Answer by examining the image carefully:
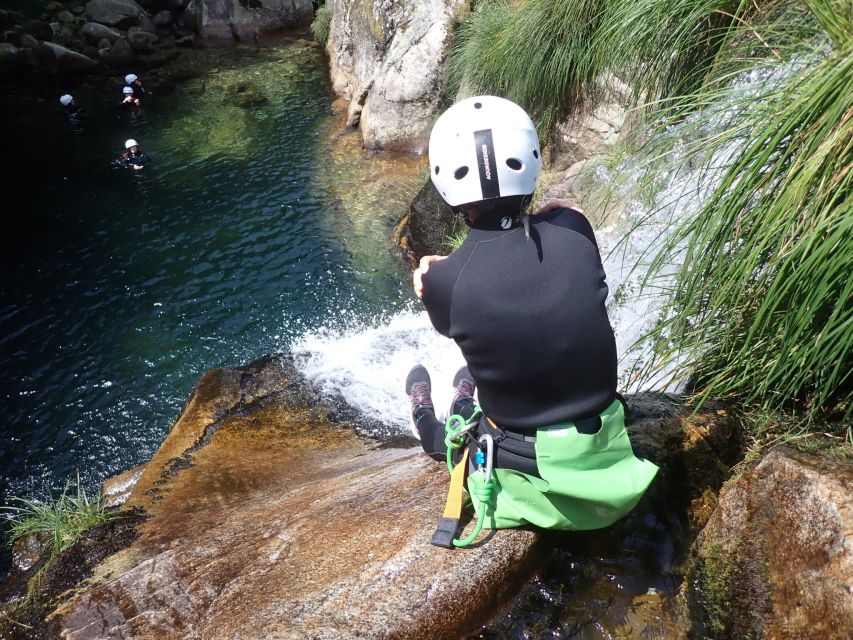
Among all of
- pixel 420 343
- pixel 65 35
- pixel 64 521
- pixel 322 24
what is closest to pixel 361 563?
pixel 64 521

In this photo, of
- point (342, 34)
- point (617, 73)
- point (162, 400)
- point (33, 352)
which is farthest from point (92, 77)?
point (617, 73)

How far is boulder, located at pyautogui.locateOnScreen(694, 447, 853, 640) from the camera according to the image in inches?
80.8

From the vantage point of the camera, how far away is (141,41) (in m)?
18.3

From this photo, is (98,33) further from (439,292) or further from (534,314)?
(534,314)

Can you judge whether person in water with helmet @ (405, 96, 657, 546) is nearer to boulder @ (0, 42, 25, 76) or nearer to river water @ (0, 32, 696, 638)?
river water @ (0, 32, 696, 638)

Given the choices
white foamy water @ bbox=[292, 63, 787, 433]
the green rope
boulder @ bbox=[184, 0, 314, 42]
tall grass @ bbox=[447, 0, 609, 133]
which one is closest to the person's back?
the green rope

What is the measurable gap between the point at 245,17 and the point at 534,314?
20.0 m

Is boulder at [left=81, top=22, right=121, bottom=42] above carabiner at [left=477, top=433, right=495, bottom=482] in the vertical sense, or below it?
above

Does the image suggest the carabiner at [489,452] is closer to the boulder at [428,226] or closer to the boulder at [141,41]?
the boulder at [428,226]

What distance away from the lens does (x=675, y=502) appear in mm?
2893

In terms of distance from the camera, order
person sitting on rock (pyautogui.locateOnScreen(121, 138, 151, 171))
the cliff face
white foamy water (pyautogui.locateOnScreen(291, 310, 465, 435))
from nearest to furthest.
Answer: white foamy water (pyautogui.locateOnScreen(291, 310, 465, 435)) → the cliff face → person sitting on rock (pyautogui.locateOnScreen(121, 138, 151, 171))

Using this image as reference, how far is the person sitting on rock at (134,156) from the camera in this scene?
1211 cm

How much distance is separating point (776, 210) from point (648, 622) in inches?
69.3

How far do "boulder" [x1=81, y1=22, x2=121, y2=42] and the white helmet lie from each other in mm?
19610
